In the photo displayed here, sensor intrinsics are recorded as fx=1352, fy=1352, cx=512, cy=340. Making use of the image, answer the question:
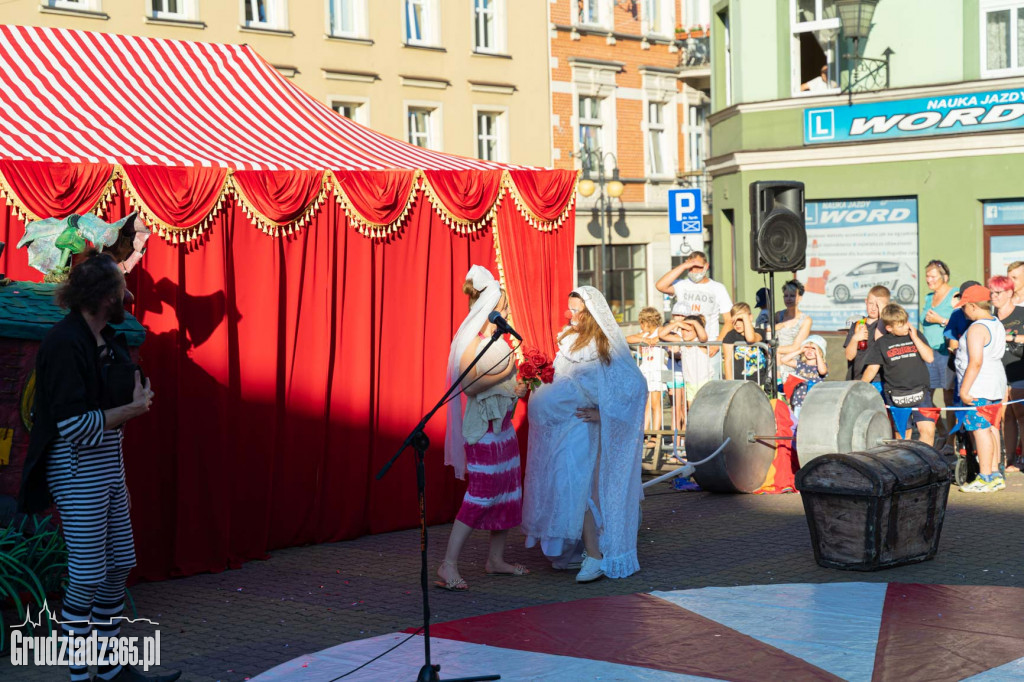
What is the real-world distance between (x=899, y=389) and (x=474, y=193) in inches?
173

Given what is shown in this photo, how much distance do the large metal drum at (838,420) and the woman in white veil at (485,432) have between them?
3492mm

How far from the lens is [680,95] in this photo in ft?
136

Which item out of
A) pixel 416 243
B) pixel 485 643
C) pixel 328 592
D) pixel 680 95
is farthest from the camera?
pixel 680 95

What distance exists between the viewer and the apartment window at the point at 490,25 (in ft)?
113

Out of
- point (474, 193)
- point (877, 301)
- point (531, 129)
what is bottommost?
point (877, 301)

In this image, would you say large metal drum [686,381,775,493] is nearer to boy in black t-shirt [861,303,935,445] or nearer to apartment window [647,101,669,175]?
boy in black t-shirt [861,303,935,445]

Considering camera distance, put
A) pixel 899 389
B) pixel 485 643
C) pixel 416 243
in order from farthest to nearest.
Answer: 1. pixel 899 389
2. pixel 416 243
3. pixel 485 643

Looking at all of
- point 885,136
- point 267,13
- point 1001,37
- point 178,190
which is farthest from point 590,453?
point 267,13

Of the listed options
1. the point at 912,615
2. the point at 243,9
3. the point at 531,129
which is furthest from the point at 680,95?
the point at 912,615

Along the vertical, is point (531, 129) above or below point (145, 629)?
above

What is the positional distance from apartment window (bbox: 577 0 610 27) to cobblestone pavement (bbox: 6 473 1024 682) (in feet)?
94.8

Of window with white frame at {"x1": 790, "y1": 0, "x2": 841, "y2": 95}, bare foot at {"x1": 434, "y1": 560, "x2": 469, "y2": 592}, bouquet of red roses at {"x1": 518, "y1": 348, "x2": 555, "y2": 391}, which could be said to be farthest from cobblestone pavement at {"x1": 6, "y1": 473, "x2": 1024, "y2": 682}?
window with white frame at {"x1": 790, "y1": 0, "x2": 841, "y2": 95}

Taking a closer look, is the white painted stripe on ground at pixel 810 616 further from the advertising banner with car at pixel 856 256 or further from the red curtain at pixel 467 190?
the advertising banner with car at pixel 856 256

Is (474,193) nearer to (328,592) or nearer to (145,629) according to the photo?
(328,592)
